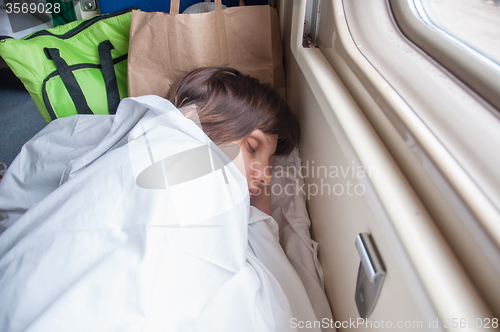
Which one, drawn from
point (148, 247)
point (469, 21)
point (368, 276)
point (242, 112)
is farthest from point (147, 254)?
point (469, 21)

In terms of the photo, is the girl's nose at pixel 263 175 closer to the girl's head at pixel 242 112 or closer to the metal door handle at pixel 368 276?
the girl's head at pixel 242 112

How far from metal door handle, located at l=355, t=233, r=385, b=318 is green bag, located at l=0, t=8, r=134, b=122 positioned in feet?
3.56

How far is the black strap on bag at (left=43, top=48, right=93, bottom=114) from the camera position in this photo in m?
0.98

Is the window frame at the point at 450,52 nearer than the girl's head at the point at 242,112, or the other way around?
the window frame at the point at 450,52

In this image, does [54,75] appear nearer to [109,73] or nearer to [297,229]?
[109,73]

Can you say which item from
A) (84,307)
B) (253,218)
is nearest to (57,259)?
(84,307)

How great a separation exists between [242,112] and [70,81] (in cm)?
72

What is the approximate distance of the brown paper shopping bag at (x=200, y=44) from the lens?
84cm

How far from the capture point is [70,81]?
1029 mm

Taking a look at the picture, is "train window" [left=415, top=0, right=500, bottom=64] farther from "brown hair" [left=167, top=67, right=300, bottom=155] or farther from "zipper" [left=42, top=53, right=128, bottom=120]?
"zipper" [left=42, top=53, right=128, bottom=120]

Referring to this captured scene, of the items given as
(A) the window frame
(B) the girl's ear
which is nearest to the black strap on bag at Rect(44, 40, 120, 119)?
(B) the girl's ear

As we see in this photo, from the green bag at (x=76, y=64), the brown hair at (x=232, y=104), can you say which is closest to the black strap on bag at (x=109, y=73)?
the green bag at (x=76, y=64)

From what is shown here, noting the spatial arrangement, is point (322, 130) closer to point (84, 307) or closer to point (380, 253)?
point (380, 253)

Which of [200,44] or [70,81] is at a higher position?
[200,44]
